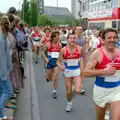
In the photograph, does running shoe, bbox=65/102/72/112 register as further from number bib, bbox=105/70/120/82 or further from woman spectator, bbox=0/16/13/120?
number bib, bbox=105/70/120/82

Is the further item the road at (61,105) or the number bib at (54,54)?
the number bib at (54,54)

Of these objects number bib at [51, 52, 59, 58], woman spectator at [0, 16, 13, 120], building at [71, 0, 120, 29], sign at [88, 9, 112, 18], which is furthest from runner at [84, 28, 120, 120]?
sign at [88, 9, 112, 18]

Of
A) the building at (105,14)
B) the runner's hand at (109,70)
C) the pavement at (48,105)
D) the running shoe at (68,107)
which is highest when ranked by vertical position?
the building at (105,14)

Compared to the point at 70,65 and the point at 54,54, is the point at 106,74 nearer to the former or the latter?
the point at 70,65

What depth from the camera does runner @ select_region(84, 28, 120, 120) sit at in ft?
14.8

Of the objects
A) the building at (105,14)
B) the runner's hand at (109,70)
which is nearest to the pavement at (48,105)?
the runner's hand at (109,70)

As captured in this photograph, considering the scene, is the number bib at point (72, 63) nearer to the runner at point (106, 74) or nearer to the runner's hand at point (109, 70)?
the runner at point (106, 74)

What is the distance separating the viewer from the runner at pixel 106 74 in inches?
178

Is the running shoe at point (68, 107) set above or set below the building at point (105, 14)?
below

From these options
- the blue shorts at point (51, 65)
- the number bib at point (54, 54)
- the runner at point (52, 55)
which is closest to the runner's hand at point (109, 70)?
the runner at point (52, 55)

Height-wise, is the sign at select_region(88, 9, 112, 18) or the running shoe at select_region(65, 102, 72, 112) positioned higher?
the sign at select_region(88, 9, 112, 18)

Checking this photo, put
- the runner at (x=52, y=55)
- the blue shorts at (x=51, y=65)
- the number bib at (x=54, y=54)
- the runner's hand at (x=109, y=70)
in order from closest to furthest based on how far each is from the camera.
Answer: the runner's hand at (x=109, y=70)
the runner at (x=52, y=55)
the blue shorts at (x=51, y=65)
the number bib at (x=54, y=54)

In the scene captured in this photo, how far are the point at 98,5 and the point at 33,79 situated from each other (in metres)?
26.1

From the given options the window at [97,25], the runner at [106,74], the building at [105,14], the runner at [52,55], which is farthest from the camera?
the window at [97,25]
